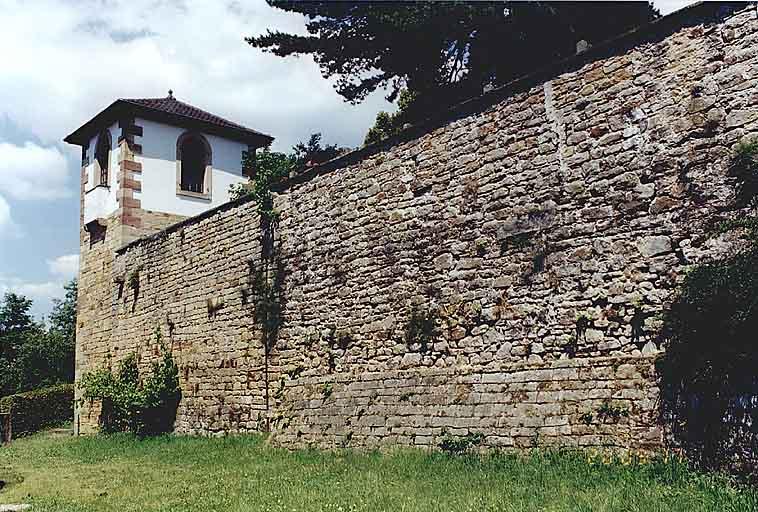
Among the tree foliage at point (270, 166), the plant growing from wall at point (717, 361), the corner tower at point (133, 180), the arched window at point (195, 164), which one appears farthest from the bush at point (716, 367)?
the arched window at point (195, 164)

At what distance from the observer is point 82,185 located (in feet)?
57.7

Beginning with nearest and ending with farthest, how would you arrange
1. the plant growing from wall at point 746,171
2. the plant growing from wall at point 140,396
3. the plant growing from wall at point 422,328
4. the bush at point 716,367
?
1. the bush at point 716,367
2. the plant growing from wall at point 746,171
3. the plant growing from wall at point 422,328
4. the plant growing from wall at point 140,396

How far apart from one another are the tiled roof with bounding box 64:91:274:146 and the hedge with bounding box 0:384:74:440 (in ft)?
22.9

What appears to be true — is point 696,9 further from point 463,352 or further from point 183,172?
point 183,172

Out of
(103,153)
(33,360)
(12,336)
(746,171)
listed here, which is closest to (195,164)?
(103,153)

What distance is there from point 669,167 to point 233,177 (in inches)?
504

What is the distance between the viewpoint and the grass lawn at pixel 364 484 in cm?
505

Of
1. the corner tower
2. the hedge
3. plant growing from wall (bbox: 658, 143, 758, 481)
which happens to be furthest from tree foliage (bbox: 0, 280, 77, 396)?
plant growing from wall (bbox: 658, 143, 758, 481)

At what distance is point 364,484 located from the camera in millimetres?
6281

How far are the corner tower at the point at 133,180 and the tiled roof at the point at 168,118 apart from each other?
0.9 inches

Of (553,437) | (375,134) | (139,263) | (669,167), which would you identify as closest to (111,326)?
(139,263)

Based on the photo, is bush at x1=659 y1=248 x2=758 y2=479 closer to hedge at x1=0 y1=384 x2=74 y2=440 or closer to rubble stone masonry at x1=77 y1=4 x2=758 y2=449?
rubble stone masonry at x1=77 y1=4 x2=758 y2=449

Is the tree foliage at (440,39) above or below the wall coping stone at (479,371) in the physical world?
above

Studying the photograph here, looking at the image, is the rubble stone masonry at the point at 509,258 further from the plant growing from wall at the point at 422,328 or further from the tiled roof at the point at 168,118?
the tiled roof at the point at 168,118
